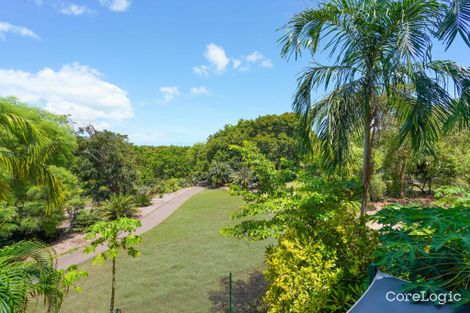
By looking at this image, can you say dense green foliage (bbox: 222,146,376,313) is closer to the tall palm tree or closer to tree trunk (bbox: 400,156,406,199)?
the tall palm tree

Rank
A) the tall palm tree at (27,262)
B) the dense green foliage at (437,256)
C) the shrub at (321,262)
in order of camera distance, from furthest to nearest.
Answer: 1. the shrub at (321,262)
2. the tall palm tree at (27,262)
3. the dense green foliage at (437,256)

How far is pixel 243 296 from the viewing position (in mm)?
6535

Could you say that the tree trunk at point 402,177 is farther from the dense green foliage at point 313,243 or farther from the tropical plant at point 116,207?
the tropical plant at point 116,207

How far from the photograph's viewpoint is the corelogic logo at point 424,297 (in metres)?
2.20

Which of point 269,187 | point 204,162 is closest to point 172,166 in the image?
point 204,162

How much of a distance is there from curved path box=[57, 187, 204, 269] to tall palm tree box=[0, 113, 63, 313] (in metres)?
6.30

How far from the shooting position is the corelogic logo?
220cm

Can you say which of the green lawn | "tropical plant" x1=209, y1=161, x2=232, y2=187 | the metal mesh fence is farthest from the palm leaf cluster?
"tropical plant" x1=209, y1=161, x2=232, y2=187

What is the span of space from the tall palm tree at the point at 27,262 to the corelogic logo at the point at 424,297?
12.3 feet

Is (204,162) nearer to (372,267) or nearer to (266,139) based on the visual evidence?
(266,139)

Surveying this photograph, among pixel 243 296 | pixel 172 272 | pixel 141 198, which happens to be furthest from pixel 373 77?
pixel 141 198

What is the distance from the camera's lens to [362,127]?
5.25 meters

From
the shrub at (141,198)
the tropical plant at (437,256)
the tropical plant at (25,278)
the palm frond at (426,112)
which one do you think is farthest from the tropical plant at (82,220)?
the palm frond at (426,112)

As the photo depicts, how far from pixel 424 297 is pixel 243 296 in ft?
16.6
